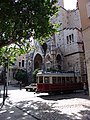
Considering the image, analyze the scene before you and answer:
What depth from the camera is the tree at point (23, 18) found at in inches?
431

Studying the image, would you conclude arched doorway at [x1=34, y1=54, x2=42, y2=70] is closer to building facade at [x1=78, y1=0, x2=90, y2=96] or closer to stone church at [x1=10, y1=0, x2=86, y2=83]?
stone church at [x1=10, y1=0, x2=86, y2=83]

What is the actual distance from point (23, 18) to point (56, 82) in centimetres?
1357

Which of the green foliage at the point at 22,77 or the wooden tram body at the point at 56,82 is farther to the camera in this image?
the green foliage at the point at 22,77

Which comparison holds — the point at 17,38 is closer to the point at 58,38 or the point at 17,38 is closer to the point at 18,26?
the point at 18,26

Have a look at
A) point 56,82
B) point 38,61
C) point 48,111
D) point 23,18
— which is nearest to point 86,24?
point 23,18

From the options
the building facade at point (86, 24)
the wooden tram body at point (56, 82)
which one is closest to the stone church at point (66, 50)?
the wooden tram body at point (56, 82)

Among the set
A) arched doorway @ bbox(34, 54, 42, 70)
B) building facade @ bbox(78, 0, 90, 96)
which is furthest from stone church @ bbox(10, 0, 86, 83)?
building facade @ bbox(78, 0, 90, 96)

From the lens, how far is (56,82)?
78.2 ft

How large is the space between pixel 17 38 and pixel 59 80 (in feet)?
39.7

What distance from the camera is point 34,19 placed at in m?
11.7

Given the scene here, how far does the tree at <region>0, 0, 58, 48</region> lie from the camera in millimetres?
10953

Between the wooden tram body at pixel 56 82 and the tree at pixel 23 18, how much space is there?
32.5 feet

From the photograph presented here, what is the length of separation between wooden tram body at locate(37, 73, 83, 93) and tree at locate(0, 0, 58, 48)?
992 centimetres

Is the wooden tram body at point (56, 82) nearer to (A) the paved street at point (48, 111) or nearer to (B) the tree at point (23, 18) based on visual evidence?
(A) the paved street at point (48, 111)
